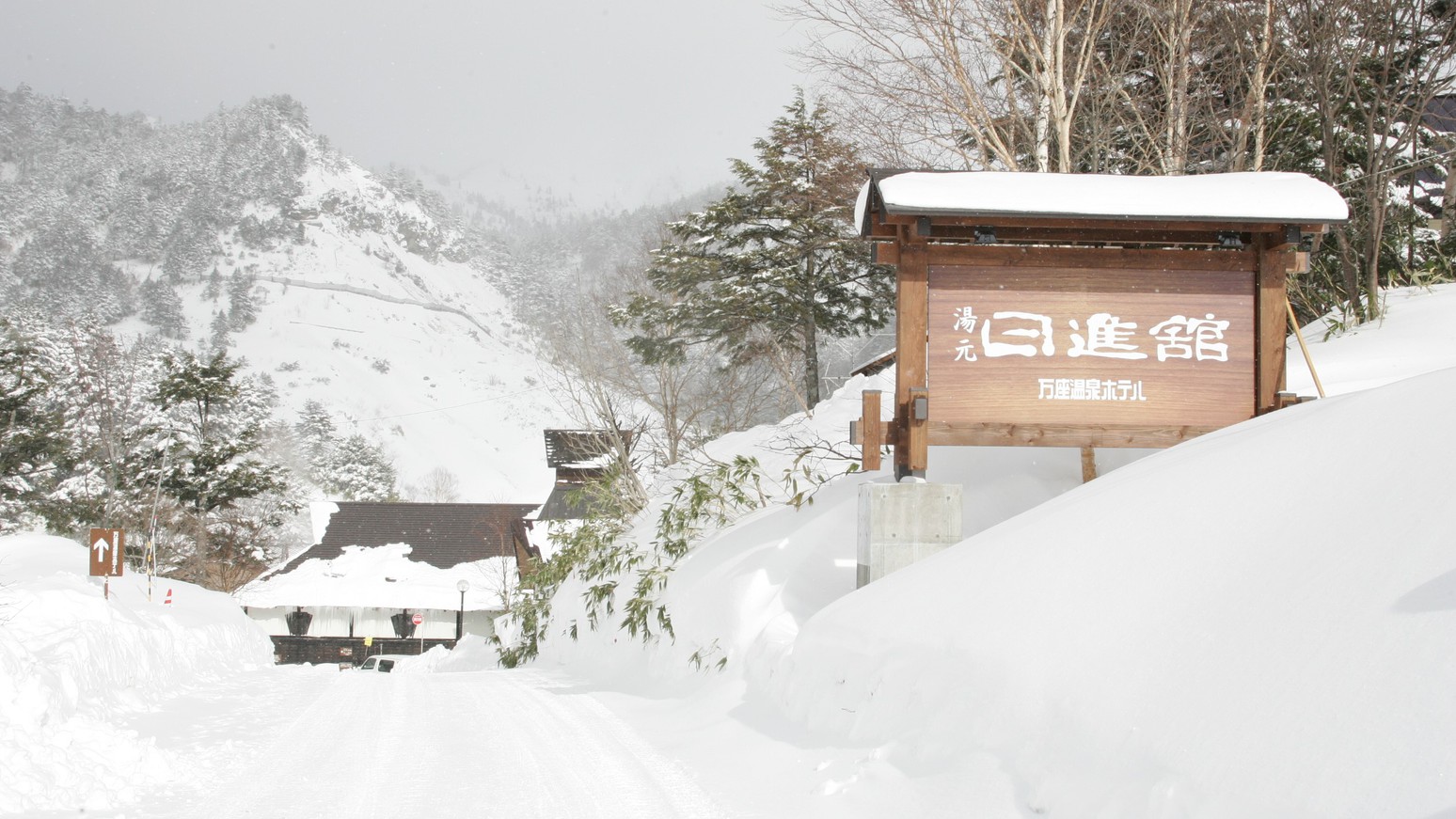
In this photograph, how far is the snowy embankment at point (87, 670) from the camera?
601 cm

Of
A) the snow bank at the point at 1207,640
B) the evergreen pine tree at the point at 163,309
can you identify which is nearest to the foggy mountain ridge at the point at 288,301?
the evergreen pine tree at the point at 163,309

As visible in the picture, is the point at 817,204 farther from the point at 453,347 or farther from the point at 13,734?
the point at 453,347

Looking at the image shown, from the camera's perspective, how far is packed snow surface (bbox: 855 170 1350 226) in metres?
7.94

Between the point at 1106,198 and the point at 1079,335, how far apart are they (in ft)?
3.43

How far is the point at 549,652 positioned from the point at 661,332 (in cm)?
1026

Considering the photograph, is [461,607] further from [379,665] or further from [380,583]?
[380,583]

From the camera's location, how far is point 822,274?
2580cm

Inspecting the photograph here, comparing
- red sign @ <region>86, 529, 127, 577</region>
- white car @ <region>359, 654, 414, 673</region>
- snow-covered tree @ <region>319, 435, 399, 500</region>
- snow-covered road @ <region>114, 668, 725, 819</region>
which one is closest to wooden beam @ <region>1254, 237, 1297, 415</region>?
snow-covered road @ <region>114, 668, 725, 819</region>

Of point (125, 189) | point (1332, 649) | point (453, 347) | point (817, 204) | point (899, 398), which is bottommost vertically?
point (1332, 649)

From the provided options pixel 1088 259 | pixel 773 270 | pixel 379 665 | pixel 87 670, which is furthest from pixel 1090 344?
pixel 379 665

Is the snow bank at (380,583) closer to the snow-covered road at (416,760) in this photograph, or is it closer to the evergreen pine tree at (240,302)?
the snow-covered road at (416,760)

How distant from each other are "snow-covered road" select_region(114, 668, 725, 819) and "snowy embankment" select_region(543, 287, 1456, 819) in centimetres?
64

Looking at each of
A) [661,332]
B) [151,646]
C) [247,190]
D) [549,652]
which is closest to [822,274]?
[661,332]

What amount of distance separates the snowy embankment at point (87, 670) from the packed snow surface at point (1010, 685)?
4 cm
